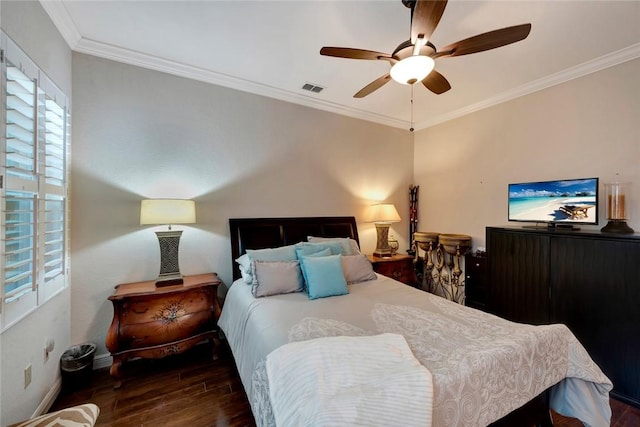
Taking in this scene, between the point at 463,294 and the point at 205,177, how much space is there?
365cm

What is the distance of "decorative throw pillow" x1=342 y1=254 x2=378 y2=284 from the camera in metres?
2.60

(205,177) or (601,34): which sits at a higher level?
(601,34)

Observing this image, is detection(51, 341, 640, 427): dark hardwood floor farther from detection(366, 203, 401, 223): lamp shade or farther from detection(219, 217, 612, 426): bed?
detection(366, 203, 401, 223): lamp shade

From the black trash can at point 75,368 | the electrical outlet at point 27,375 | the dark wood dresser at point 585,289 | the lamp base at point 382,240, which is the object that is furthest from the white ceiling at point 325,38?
the black trash can at point 75,368

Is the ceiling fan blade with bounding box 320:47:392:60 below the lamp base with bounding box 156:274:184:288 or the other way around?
the other way around

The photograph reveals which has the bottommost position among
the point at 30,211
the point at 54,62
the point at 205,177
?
the point at 30,211

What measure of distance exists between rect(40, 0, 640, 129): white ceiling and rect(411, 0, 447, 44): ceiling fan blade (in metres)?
0.46

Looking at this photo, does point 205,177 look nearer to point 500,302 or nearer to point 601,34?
point 500,302

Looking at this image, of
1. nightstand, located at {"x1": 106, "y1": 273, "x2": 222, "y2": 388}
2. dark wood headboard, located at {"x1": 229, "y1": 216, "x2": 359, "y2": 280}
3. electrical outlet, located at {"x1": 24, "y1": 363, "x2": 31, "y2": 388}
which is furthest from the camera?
dark wood headboard, located at {"x1": 229, "y1": 216, "x2": 359, "y2": 280}

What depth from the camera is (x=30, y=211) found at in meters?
1.57

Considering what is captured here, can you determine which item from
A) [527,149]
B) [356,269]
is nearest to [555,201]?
[527,149]

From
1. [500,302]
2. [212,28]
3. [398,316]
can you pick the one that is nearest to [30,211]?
[212,28]

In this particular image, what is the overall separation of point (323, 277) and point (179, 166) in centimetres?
186


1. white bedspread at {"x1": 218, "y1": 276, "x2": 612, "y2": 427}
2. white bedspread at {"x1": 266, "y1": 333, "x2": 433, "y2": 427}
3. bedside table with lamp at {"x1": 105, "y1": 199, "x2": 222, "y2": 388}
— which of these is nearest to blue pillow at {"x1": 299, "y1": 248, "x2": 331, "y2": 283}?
white bedspread at {"x1": 218, "y1": 276, "x2": 612, "y2": 427}
